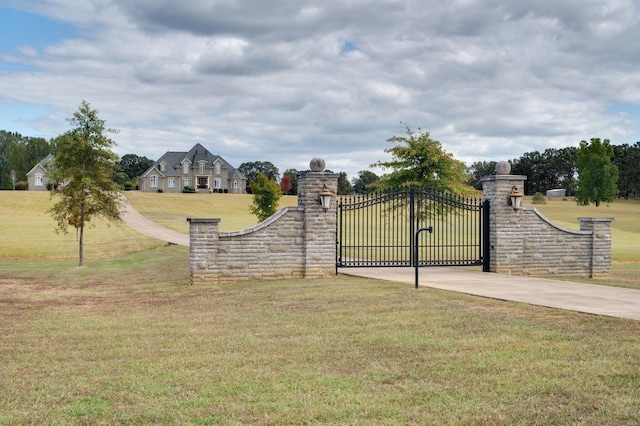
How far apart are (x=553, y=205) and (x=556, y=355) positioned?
76229 millimetres

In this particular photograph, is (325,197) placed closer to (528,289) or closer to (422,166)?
(528,289)

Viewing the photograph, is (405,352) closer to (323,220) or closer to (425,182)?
(323,220)

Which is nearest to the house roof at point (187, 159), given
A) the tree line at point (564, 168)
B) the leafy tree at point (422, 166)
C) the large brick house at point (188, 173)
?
the large brick house at point (188, 173)

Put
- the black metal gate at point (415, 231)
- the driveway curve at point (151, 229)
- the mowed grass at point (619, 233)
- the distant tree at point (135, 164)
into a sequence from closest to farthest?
1. the black metal gate at point (415, 231)
2. the mowed grass at point (619, 233)
3. the driveway curve at point (151, 229)
4. the distant tree at point (135, 164)

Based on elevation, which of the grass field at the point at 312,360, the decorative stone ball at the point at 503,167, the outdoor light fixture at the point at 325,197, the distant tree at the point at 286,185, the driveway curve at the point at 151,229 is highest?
the distant tree at the point at 286,185

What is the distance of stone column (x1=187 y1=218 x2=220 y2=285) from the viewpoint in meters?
14.8

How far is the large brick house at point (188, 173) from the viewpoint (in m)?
92.8

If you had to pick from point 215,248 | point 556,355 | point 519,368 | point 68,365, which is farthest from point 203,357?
point 215,248

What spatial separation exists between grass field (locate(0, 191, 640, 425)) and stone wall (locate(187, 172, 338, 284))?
1.55 meters

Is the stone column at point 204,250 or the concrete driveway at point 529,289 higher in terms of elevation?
the stone column at point 204,250

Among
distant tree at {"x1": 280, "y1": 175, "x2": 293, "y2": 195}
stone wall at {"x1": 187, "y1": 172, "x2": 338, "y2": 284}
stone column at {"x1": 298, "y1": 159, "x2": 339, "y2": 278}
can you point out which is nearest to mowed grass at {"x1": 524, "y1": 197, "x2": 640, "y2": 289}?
stone column at {"x1": 298, "y1": 159, "x2": 339, "y2": 278}

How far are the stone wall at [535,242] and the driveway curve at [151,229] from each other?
2165 centimetres

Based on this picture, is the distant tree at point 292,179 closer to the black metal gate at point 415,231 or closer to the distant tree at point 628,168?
the distant tree at point 628,168

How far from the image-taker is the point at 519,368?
656 centimetres
